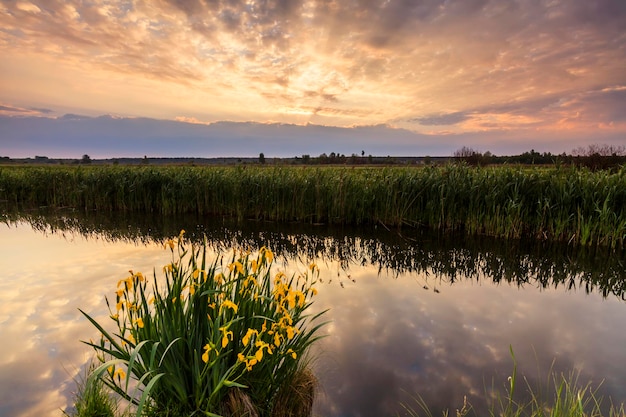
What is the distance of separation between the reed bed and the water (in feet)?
3.57

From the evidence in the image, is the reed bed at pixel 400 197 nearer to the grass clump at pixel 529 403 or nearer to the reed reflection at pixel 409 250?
the reed reflection at pixel 409 250

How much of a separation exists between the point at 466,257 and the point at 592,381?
16.8 feet

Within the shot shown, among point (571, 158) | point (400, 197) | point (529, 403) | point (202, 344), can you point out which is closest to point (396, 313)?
point (529, 403)

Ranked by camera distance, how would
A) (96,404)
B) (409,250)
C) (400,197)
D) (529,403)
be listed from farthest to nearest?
(400,197) → (409,250) → (529,403) → (96,404)

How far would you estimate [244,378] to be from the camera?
2916mm

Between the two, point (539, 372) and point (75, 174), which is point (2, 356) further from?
point (75, 174)

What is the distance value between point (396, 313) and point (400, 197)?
697 cm

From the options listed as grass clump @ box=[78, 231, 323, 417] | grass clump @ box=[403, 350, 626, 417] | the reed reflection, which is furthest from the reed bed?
grass clump @ box=[78, 231, 323, 417]

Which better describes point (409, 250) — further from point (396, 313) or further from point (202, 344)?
point (202, 344)

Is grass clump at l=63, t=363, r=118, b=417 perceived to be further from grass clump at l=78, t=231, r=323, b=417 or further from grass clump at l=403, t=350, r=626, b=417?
grass clump at l=403, t=350, r=626, b=417

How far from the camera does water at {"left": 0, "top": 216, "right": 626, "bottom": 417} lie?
3994 mm

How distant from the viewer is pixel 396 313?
594 centimetres

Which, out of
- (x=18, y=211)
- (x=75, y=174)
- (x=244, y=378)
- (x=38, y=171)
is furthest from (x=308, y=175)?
(x=38, y=171)

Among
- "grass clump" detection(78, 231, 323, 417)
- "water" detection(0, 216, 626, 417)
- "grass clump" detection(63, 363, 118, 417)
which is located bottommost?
"water" detection(0, 216, 626, 417)
